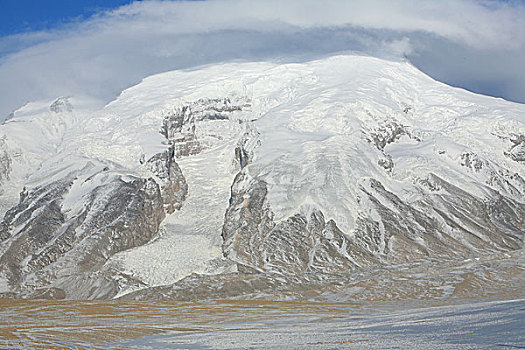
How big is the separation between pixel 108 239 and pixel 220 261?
38.2m

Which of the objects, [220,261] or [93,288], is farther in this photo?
[220,261]

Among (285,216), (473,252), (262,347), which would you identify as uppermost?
(262,347)

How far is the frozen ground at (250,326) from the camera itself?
53.2 metres

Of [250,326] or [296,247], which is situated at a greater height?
[250,326]

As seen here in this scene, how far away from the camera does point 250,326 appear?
309 feet

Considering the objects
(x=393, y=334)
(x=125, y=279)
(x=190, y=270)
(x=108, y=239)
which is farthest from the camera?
(x=108, y=239)

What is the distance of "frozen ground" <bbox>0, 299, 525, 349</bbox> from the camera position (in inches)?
2094

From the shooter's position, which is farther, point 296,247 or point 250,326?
point 296,247

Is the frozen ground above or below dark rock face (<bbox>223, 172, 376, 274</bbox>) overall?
above

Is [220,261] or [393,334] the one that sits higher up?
[393,334]

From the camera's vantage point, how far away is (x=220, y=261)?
18638cm

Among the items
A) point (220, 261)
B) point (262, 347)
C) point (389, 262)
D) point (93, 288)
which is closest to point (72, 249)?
point (93, 288)

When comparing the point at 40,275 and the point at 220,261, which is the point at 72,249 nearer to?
the point at 40,275

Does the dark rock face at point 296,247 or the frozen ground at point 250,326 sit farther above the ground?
the frozen ground at point 250,326
